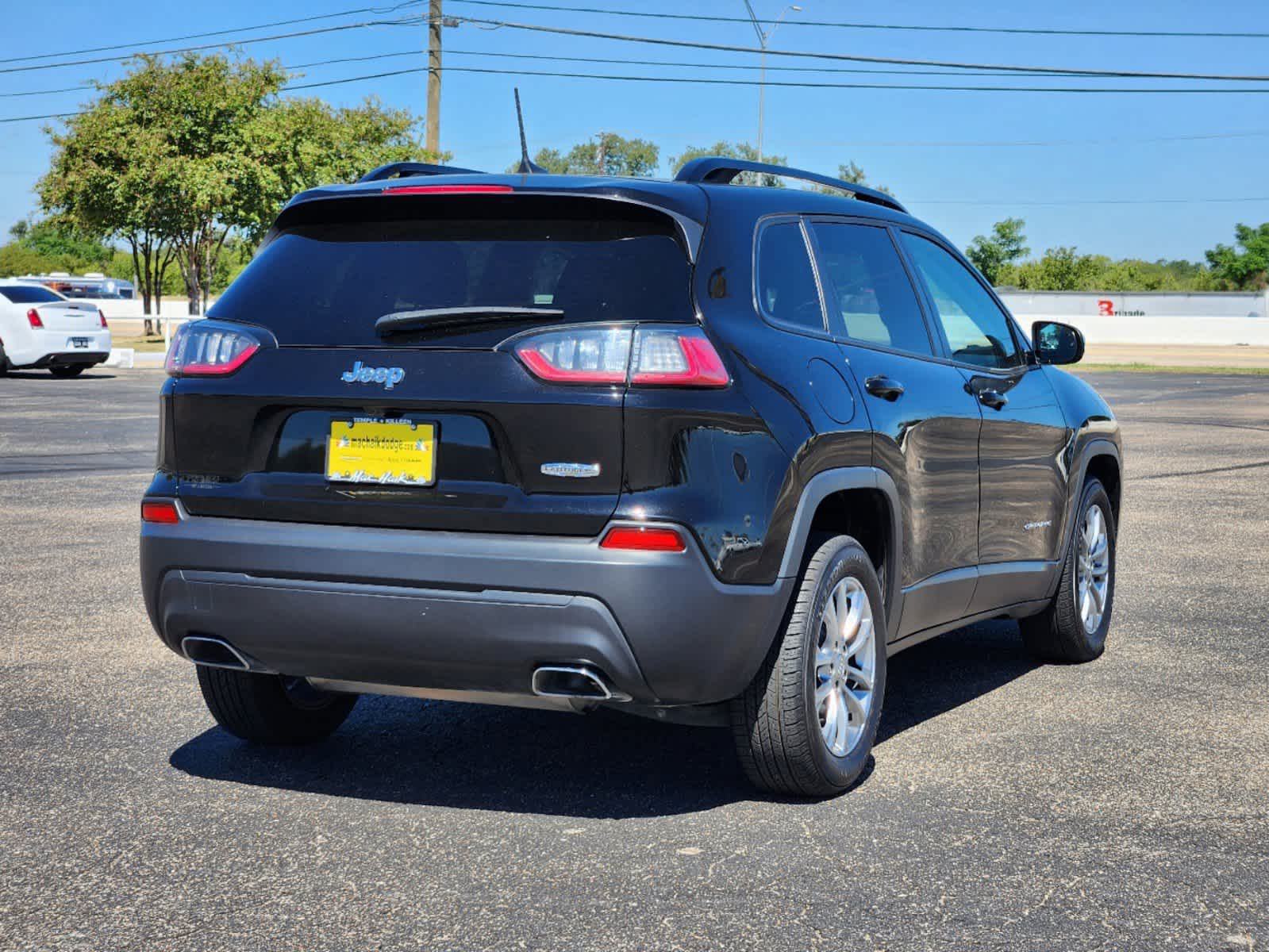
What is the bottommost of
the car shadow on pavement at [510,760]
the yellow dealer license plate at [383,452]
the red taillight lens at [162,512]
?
the car shadow on pavement at [510,760]

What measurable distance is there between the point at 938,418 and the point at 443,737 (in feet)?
6.37

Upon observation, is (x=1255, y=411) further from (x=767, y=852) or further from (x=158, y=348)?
(x=158, y=348)

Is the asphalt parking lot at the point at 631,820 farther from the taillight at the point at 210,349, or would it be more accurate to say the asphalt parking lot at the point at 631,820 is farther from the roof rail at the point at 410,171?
the roof rail at the point at 410,171

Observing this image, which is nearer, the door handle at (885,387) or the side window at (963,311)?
the door handle at (885,387)

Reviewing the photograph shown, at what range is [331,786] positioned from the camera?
15.7 ft

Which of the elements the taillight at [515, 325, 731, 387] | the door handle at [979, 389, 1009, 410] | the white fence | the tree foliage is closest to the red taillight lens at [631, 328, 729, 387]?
the taillight at [515, 325, 731, 387]

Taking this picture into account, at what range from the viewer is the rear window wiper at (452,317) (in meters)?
4.19

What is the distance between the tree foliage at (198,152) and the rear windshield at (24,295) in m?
20.1

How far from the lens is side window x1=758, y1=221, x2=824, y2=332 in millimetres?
4586

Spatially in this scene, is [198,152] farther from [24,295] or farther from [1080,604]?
[1080,604]

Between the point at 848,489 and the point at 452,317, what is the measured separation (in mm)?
1253

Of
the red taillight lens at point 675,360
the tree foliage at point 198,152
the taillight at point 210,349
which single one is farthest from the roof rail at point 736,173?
the tree foliage at point 198,152

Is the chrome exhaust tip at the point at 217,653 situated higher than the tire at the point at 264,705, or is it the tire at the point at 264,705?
the chrome exhaust tip at the point at 217,653

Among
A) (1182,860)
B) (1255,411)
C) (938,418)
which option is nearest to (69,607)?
(938,418)
